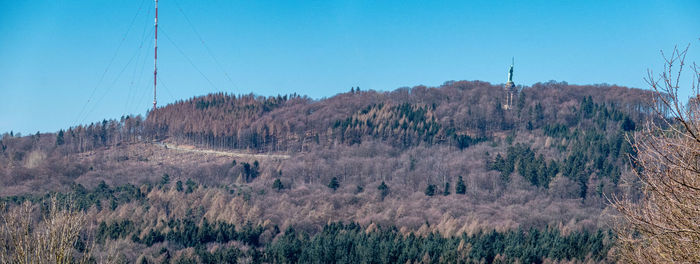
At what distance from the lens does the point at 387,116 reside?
9412 cm

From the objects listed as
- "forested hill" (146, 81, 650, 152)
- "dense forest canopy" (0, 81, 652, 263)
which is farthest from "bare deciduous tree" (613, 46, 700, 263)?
"forested hill" (146, 81, 650, 152)

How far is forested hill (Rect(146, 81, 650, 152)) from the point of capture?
88062 mm

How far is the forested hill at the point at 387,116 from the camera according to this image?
88062 mm

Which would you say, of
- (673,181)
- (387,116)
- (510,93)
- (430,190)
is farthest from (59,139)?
(673,181)

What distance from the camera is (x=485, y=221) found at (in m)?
54.8

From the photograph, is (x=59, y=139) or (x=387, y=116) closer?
(x=59, y=139)

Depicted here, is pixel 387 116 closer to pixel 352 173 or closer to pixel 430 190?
pixel 352 173

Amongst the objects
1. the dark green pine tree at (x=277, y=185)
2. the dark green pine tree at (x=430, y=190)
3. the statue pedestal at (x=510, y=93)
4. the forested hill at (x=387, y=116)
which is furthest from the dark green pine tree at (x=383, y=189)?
the statue pedestal at (x=510, y=93)

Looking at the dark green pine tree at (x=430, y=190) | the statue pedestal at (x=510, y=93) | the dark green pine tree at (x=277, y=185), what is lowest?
the dark green pine tree at (x=430, y=190)

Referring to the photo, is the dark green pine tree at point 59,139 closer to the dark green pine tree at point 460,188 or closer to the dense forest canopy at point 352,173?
the dense forest canopy at point 352,173

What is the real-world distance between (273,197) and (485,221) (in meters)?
20.2

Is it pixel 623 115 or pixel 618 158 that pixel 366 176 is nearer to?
pixel 618 158

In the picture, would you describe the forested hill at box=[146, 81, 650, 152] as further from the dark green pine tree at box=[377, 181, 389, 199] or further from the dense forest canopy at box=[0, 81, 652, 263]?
the dark green pine tree at box=[377, 181, 389, 199]

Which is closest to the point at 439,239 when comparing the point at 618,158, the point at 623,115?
the point at 618,158
